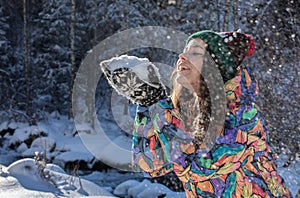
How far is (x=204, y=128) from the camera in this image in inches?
45.1

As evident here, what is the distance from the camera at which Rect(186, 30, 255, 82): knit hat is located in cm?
122

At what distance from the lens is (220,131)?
1.10 metres

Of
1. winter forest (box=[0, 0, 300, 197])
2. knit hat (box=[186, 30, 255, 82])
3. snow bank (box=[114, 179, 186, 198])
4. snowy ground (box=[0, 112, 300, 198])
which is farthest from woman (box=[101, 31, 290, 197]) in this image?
winter forest (box=[0, 0, 300, 197])

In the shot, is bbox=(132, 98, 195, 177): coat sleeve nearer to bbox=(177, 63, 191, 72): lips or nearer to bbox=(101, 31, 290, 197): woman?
bbox=(101, 31, 290, 197): woman

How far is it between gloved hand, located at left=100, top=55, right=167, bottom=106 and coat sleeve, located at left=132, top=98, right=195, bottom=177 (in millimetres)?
34

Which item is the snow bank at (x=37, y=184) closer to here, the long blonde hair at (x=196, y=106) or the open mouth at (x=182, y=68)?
the long blonde hair at (x=196, y=106)

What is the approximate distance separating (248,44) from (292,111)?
6.43m

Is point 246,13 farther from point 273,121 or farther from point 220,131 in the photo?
point 220,131

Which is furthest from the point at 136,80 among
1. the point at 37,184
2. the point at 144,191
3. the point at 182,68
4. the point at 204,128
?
the point at 144,191

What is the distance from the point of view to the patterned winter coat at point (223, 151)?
111cm

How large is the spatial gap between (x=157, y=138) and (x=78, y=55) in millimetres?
15377

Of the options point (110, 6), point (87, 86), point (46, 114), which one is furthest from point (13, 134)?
point (110, 6)

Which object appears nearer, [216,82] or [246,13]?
[216,82]

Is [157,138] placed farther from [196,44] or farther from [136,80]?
[196,44]
